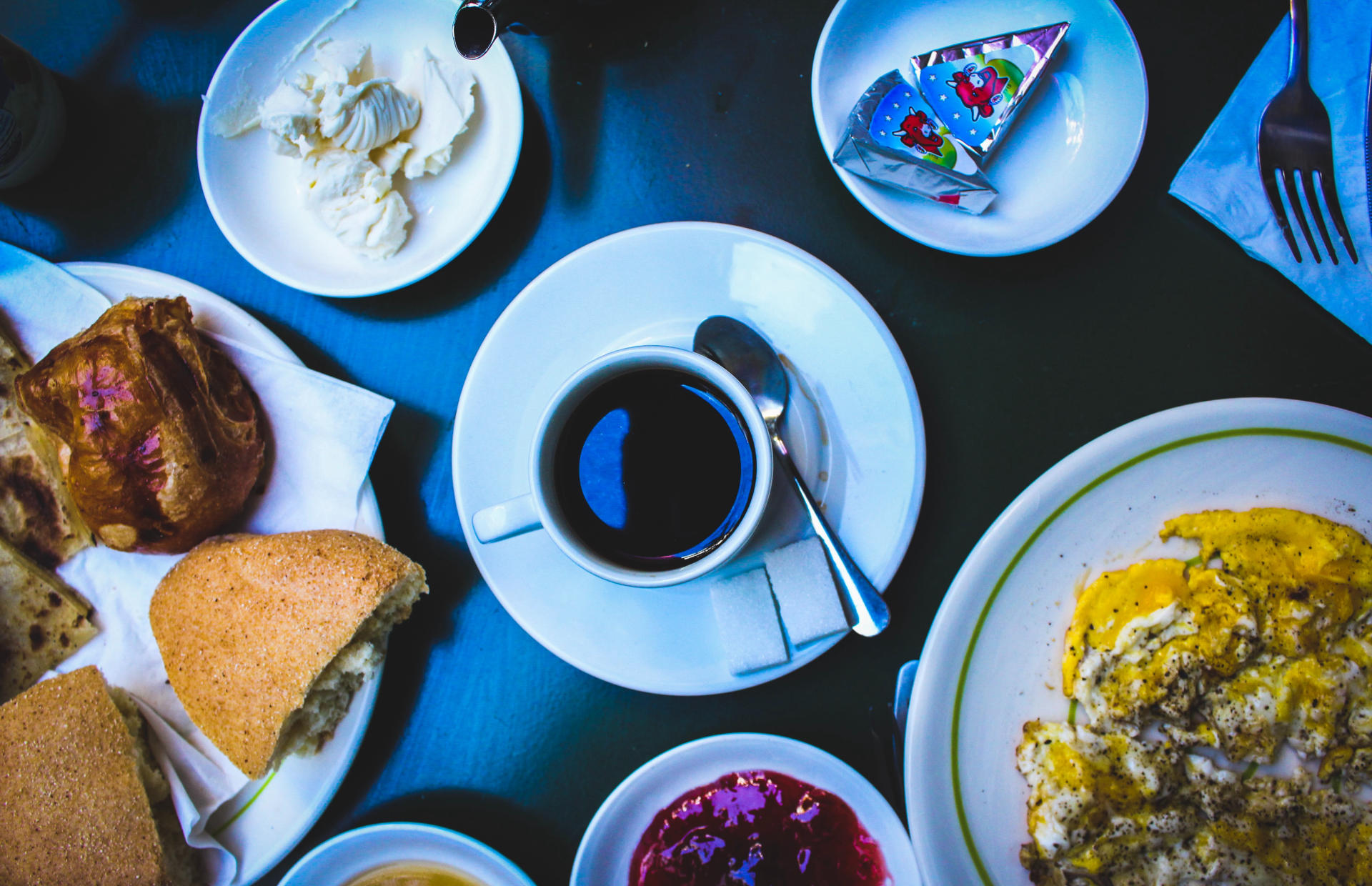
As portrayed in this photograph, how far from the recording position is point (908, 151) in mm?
1011

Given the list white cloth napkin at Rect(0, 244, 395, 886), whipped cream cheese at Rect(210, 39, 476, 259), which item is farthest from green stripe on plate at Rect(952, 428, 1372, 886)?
whipped cream cheese at Rect(210, 39, 476, 259)

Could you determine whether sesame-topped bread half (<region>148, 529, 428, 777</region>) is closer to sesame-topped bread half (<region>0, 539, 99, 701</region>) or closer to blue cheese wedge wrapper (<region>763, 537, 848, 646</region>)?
sesame-topped bread half (<region>0, 539, 99, 701</region>)

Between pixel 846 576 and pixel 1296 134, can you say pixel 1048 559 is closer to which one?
pixel 846 576

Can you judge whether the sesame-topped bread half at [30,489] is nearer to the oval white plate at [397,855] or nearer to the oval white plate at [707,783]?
the oval white plate at [397,855]

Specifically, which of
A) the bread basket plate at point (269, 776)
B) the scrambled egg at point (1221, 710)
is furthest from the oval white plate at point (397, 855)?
the scrambled egg at point (1221, 710)

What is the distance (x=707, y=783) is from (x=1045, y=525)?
59 centimetres

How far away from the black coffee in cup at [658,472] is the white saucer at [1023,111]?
15.6 inches

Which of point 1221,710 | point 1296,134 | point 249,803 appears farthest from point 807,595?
point 1296,134

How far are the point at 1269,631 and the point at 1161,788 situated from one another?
0.27 meters

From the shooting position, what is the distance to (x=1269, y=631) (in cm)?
100

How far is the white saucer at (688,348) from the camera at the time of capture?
926 millimetres

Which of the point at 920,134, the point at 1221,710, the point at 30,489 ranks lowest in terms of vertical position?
the point at 1221,710

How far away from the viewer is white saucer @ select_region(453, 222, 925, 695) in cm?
93

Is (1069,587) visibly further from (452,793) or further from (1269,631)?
(452,793)
